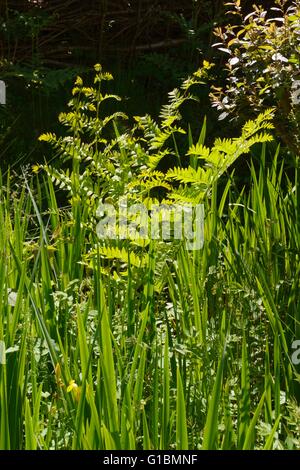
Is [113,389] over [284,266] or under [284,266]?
under

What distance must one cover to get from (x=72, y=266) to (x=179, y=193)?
1.48ft

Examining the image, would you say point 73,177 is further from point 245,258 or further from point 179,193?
point 245,258

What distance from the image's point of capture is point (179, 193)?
297 centimetres

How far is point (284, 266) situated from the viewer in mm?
3016

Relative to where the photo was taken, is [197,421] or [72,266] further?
[72,266]

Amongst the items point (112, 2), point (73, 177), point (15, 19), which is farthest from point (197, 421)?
point (112, 2)

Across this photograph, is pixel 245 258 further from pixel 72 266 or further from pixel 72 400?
pixel 72 400

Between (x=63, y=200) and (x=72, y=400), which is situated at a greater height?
(x=63, y=200)

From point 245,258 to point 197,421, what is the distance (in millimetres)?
812
